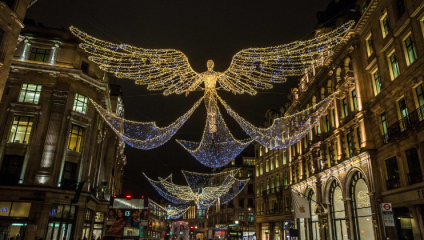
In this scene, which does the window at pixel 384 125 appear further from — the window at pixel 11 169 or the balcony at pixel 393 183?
the window at pixel 11 169

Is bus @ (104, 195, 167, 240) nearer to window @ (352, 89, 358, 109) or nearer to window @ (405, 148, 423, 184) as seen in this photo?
window @ (405, 148, 423, 184)

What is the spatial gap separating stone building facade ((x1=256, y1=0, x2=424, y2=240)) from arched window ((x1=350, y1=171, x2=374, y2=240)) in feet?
0.23

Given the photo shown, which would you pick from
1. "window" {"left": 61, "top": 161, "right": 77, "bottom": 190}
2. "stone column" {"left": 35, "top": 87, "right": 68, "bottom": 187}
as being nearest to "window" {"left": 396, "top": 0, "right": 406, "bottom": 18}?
"stone column" {"left": 35, "top": 87, "right": 68, "bottom": 187}

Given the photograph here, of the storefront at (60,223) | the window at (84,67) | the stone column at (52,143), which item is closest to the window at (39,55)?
the window at (84,67)

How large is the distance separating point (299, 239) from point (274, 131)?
13.5m

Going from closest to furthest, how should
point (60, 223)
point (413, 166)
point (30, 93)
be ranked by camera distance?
point (413, 166) < point (60, 223) < point (30, 93)

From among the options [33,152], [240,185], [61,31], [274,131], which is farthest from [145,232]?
[240,185]

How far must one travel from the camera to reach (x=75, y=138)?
26141 mm

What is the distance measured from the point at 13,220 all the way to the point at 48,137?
645 centimetres

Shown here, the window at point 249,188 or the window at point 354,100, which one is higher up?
the window at point 354,100

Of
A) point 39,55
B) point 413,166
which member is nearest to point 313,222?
point 413,166

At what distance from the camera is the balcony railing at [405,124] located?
16.4 meters

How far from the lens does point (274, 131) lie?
4034cm

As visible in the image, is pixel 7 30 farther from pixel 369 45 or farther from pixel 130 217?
pixel 369 45
